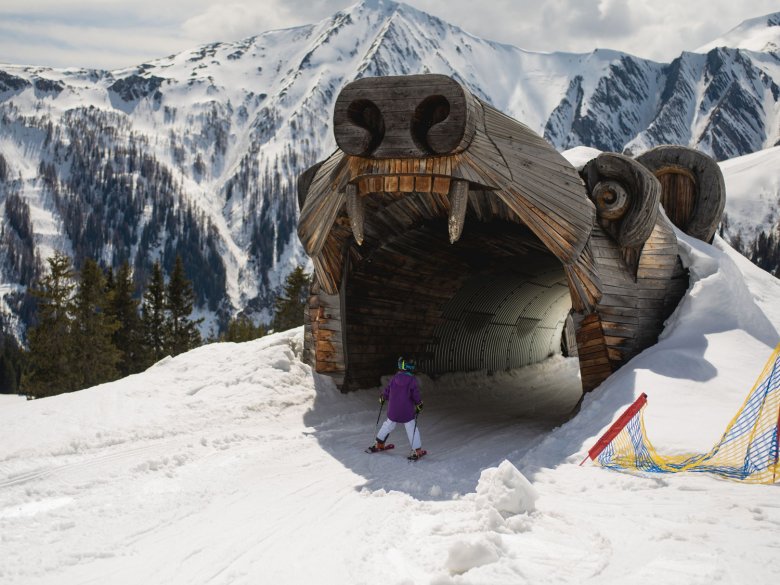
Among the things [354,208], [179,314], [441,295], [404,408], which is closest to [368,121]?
[354,208]

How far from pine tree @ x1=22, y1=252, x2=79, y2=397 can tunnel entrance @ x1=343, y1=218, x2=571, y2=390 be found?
19.7m

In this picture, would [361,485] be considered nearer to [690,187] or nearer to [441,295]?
[441,295]

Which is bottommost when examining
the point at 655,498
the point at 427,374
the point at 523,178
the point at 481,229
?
the point at 427,374

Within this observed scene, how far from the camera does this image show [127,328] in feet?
Result: 117

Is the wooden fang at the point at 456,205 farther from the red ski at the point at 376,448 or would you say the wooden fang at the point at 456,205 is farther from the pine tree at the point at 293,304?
the pine tree at the point at 293,304

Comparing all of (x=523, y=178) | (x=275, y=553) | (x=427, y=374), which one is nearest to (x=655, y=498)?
(x=275, y=553)

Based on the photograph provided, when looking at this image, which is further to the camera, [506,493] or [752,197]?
[752,197]

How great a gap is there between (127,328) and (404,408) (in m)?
30.8

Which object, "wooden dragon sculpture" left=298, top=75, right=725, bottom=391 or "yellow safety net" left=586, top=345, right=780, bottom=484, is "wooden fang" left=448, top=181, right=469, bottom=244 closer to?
"wooden dragon sculpture" left=298, top=75, right=725, bottom=391

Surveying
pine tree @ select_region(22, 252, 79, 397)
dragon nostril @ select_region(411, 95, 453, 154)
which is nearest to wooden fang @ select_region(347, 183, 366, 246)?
dragon nostril @ select_region(411, 95, 453, 154)

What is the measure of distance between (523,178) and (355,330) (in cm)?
354

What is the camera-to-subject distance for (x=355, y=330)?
1009 cm

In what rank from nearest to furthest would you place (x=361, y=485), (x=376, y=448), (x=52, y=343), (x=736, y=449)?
(x=736, y=449), (x=361, y=485), (x=376, y=448), (x=52, y=343)

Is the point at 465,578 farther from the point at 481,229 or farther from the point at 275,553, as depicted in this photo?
the point at 481,229
